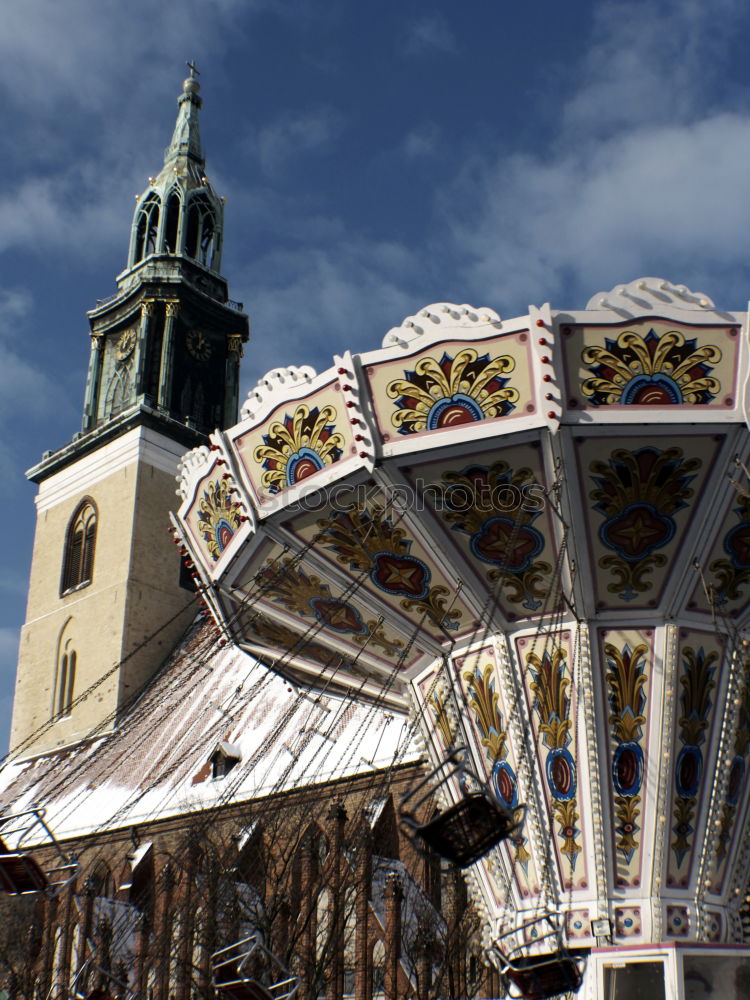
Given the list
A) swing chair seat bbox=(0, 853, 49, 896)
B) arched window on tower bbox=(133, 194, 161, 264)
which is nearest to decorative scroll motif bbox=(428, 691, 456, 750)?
swing chair seat bbox=(0, 853, 49, 896)

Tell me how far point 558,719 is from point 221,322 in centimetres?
2886

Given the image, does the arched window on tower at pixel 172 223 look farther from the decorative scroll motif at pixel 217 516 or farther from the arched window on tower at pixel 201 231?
the decorative scroll motif at pixel 217 516

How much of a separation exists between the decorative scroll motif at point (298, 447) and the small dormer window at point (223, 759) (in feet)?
52.1

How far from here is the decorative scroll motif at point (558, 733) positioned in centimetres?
1205

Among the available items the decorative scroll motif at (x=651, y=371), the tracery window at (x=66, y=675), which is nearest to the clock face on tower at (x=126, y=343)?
the tracery window at (x=66, y=675)

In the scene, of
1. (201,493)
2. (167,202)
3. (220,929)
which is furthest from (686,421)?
Answer: (167,202)

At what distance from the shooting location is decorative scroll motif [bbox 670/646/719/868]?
39.5 feet

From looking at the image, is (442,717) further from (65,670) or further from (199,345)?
(199,345)

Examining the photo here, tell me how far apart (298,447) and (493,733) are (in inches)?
141

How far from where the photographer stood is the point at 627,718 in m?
12.1

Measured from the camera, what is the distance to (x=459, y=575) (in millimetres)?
12352

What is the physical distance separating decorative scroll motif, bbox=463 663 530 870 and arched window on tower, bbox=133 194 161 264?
30.3 meters

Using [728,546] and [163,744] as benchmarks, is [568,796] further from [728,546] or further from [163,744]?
[163,744]

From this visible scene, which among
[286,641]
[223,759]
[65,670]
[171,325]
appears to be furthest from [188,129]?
[286,641]
